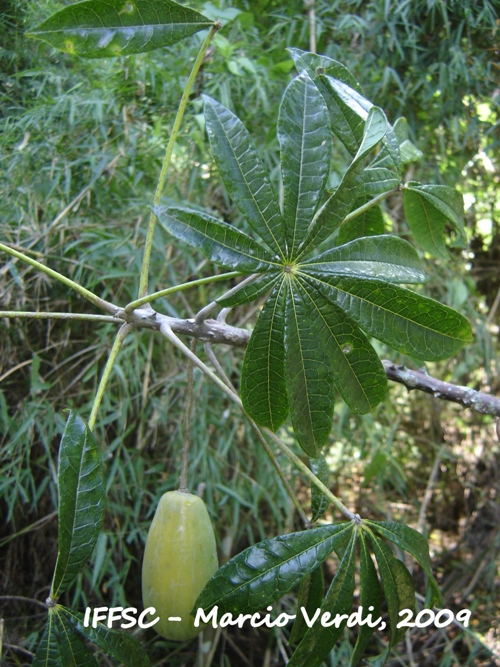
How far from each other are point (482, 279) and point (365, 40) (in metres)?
0.76

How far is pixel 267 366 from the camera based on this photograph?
632 millimetres

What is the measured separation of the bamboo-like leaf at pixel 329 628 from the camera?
0.64 metres

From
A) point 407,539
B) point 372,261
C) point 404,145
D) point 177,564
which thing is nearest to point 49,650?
point 177,564

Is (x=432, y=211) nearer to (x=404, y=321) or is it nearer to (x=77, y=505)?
(x=404, y=321)

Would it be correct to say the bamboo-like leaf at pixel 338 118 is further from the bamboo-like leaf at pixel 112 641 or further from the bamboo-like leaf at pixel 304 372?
the bamboo-like leaf at pixel 112 641

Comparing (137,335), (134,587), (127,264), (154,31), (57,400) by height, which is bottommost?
(134,587)

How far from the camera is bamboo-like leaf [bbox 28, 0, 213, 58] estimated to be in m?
0.63

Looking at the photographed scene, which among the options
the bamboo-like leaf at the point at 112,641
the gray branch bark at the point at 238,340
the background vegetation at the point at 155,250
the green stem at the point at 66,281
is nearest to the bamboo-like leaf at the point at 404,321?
the gray branch bark at the point at 238,340

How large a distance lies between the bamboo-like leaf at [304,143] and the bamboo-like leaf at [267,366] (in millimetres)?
92

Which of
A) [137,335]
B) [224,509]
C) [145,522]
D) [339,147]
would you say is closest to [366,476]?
[224,509]

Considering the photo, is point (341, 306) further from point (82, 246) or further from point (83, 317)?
point (82, 246)

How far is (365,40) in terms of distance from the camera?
1373 mm

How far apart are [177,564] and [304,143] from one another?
18.5 inches

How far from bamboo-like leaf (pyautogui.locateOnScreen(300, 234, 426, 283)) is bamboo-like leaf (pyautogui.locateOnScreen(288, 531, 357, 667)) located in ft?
0.98
